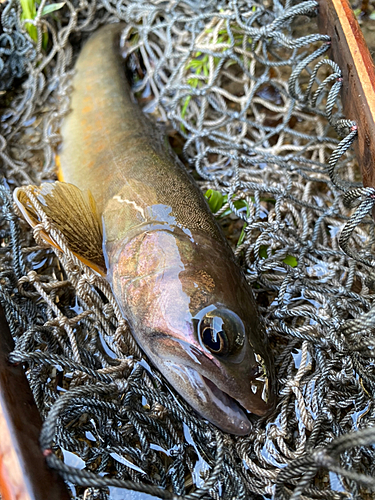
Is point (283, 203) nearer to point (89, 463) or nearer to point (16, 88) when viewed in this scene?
point (89, 463)

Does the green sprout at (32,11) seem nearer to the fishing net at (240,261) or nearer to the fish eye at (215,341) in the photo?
the fishing net at (240,261)

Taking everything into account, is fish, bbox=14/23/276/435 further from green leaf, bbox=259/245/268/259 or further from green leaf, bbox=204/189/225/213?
green leaf, bbox=259/245/268/259

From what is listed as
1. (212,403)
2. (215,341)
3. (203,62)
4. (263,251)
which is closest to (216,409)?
(212,403)

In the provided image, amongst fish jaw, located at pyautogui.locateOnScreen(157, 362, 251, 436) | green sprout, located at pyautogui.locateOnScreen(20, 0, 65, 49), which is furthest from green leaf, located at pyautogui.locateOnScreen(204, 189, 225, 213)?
green sprout, located at pyautogui.locateOnScreen(20, 0, 65, 49)

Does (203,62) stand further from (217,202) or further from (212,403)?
(212,403)

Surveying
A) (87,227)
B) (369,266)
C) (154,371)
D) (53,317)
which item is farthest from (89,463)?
(369,266)

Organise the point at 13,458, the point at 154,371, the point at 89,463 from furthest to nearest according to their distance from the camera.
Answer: the point at 154,371, the point at 89,463, the point at 13,458

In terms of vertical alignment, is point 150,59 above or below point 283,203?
above
